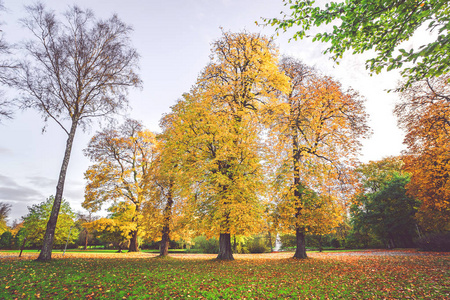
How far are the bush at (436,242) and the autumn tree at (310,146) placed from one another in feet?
45.8

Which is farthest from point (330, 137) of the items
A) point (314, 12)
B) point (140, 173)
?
point (140, 173)

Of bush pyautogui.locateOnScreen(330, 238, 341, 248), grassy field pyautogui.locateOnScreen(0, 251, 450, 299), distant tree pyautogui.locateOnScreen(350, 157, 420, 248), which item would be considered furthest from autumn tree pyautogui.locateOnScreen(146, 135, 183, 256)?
bush pyautogui.locateOnScreen(330, 238, 341, 248)

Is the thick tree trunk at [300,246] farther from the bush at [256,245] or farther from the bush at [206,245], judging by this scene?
the bush at [206,245]

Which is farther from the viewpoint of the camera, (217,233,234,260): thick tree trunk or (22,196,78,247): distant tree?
(22,196,78,247): distant tree

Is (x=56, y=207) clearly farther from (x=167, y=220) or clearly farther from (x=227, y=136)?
(x=227, y=136)

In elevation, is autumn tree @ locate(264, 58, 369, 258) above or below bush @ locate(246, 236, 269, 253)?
above

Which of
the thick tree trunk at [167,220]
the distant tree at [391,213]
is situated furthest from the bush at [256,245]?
the thick tree trunk at [167,220]

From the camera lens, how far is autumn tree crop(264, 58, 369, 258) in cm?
1388

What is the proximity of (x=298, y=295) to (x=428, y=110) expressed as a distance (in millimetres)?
16555

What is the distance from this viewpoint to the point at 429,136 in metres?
13.8

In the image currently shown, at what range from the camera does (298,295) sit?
6.36 metres

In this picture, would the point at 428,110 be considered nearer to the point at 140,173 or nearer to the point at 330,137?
the point at 330,137

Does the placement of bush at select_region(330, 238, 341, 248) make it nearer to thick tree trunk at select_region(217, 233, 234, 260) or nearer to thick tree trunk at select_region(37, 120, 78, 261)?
thick tree trunk at select_region(217, 233, 234, 260)

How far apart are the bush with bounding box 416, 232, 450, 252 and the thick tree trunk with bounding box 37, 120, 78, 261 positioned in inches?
1220
